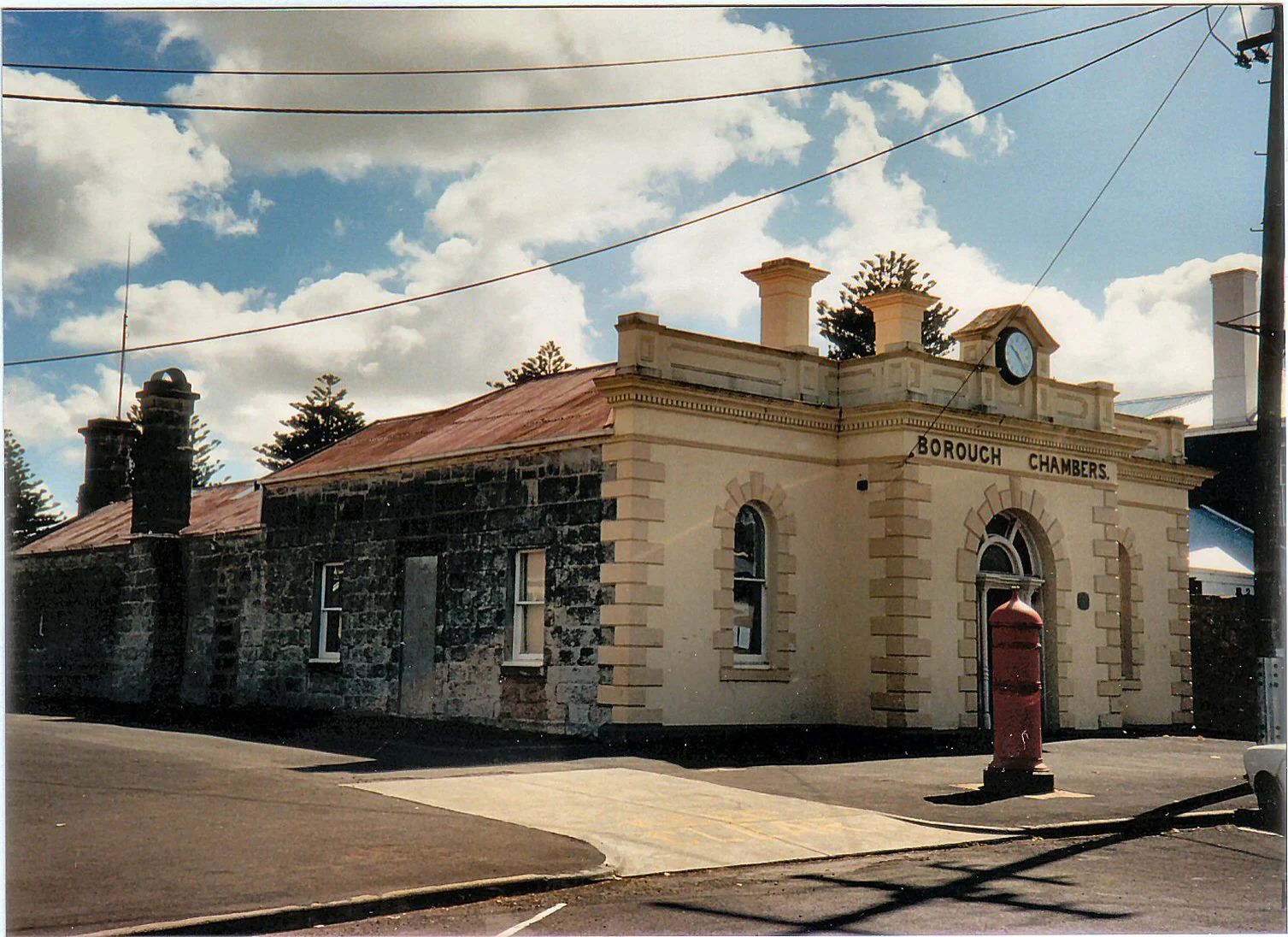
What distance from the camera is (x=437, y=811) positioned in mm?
11047

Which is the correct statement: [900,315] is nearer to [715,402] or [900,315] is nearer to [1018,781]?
[715,402]

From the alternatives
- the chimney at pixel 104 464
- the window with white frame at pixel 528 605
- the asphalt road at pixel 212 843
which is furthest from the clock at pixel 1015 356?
the chimney at pixel 104 464

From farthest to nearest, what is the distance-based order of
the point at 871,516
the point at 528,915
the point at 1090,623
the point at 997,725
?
the point at 1090,623
the point at 871,516
the point at 997,725
the point at 528,915

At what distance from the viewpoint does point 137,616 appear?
993 inches

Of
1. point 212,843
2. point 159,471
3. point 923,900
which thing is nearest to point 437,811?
point 212,843

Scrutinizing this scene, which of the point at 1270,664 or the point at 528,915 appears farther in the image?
the point at 1270,664

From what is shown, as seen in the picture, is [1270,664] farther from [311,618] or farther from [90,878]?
[311,618]

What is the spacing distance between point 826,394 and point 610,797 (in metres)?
9.02

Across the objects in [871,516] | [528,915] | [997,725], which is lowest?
[528,915]

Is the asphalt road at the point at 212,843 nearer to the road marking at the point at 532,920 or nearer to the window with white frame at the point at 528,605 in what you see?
the road marking at the point at 532,920

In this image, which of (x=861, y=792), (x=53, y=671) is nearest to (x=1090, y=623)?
(x=861, y=792)

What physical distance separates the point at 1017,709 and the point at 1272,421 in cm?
351

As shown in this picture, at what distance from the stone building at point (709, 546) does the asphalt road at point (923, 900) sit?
7.76 metres

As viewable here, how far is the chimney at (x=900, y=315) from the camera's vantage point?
20.2 m
